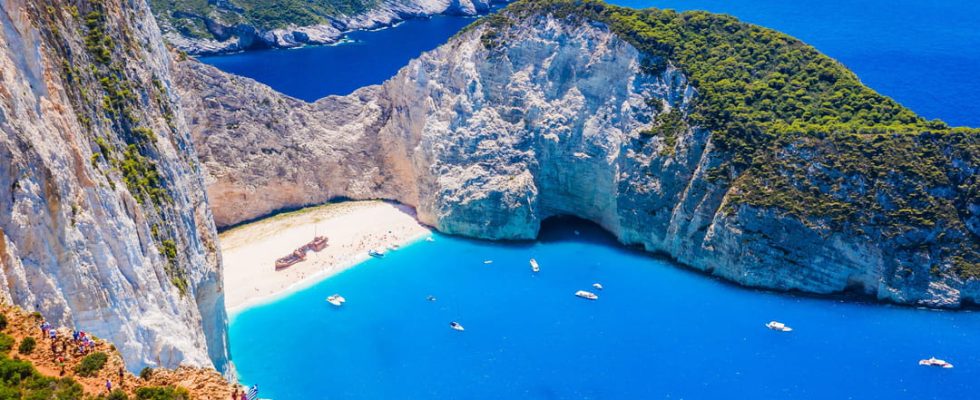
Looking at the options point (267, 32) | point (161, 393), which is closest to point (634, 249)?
point (161, 393)

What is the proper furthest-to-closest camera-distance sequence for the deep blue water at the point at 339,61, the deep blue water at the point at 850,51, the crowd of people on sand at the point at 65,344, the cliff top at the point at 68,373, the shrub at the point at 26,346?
1. the deep blue water at the point at 339,61
2. the deep blue water at the point at 850,51
3. the crowd of people on sand at the point at 65,344
4. the shrub at the point at 26,346
5. the cliff top at the point at 68,373

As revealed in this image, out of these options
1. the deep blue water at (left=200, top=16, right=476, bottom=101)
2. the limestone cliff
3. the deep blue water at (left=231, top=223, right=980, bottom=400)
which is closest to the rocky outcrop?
the deep blue water at (left=200, top=16, right=476, bottom=101)

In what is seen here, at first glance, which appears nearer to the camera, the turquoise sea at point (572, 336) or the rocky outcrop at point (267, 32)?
the turquoise sea at point (572, 336)

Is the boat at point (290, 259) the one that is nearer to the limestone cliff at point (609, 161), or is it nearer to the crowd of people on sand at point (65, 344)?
the limestone cliff at point (609, 161)

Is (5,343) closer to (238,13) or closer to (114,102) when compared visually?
(114,102)

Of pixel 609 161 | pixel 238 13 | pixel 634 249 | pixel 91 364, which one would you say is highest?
pixel 238 13

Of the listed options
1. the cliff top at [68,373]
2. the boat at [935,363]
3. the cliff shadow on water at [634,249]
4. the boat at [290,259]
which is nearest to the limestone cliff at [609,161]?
the cliff shadow on water at [634,249]

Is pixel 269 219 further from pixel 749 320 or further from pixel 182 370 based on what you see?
pixel 182 370

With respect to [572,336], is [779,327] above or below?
above
